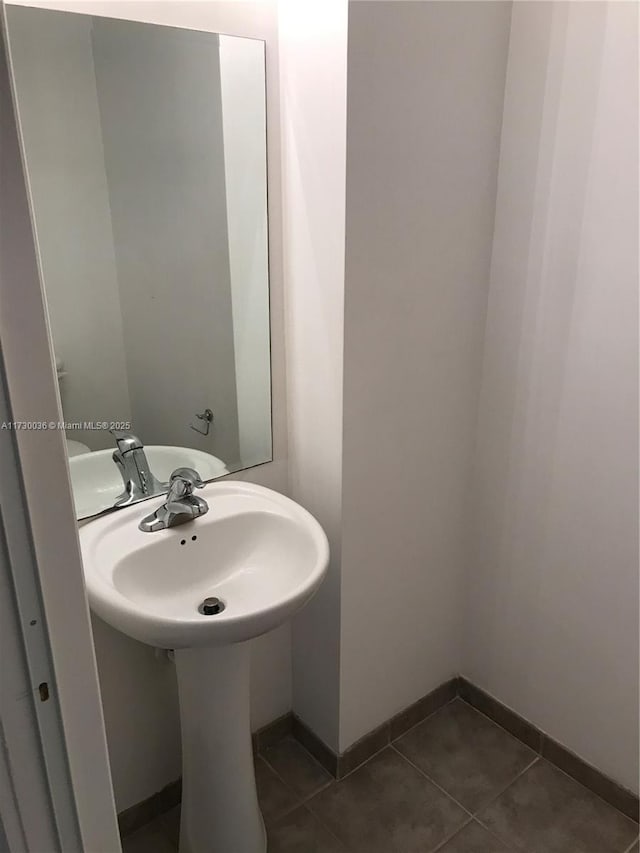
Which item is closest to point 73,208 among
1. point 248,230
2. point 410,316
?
point 248,230

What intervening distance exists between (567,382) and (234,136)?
0.96 metres

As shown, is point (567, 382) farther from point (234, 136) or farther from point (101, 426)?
point (101, 426)

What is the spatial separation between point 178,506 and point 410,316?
682 millimetres

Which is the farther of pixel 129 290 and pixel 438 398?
pixel 438 398

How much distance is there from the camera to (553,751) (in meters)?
1.86

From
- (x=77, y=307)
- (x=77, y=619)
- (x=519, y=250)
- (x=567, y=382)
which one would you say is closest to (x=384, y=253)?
(x=519, y=250)

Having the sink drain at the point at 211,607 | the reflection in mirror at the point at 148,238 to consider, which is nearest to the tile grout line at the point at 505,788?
the sink drain at the point at 211,607

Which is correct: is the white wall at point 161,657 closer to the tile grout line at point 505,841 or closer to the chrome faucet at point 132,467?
the chrome faucet at point 132,467

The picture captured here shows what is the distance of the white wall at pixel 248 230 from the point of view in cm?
144

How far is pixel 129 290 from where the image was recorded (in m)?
1.45

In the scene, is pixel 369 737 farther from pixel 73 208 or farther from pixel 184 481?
pixel 73 208

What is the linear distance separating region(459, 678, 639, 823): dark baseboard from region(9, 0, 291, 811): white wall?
673 millimetres

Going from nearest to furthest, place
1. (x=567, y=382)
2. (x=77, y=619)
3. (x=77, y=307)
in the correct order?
1. (x=77, y=619)
2. (x=77, y=307)
3. (x=567, y=382)

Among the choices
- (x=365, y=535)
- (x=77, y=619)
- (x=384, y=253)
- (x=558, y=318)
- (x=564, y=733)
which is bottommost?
(x=564, y=733)
